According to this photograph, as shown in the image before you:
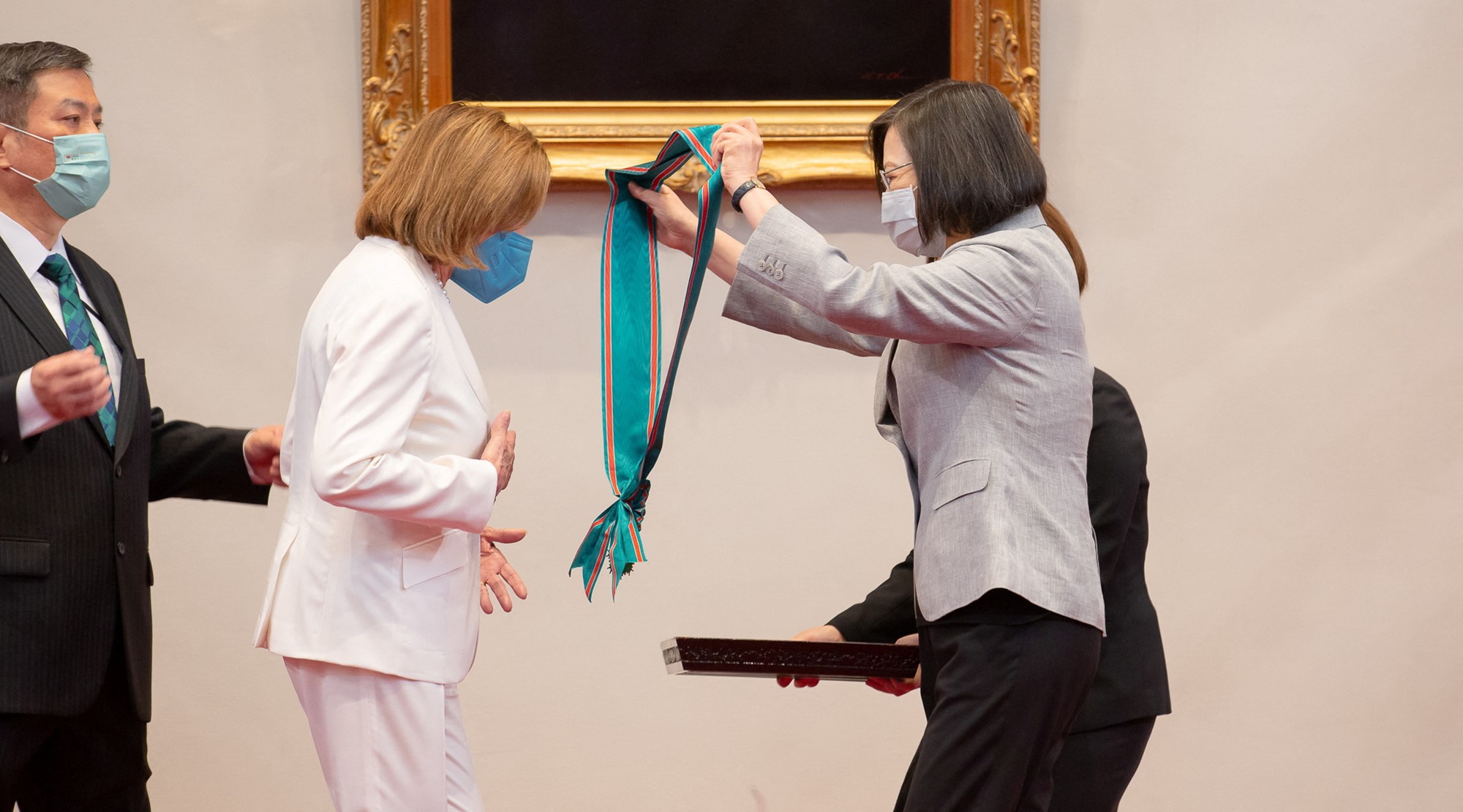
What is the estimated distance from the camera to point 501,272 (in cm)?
229

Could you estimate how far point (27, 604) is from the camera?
212cm

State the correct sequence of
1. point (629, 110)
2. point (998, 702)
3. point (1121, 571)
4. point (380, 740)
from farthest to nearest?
1. point (629, 110)
2. point (1121, 571)
3. point (380, 740)
4. point (998, 702)

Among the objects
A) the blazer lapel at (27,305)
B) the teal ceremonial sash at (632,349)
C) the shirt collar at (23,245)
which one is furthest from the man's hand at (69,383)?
the teal ceremonial sash at (632,349)

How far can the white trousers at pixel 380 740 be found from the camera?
6.31ft

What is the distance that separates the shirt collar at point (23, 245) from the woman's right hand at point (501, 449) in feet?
2.85

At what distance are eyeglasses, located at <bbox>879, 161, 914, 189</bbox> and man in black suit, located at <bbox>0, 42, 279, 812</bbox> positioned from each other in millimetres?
1233

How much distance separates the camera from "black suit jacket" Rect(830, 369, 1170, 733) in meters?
2.08

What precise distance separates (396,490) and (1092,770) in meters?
1.14

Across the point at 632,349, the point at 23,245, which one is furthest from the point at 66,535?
the point at 632,349

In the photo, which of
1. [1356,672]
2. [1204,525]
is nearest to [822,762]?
[1204,525]

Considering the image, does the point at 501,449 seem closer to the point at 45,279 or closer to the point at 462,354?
the point at 462,354

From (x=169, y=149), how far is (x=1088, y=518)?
258cm

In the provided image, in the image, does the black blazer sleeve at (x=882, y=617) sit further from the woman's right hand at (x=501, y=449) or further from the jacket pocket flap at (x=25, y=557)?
the jacket pocket flap at (x=25, y=557)

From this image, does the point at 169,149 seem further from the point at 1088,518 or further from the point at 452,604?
the point at 1088,518
